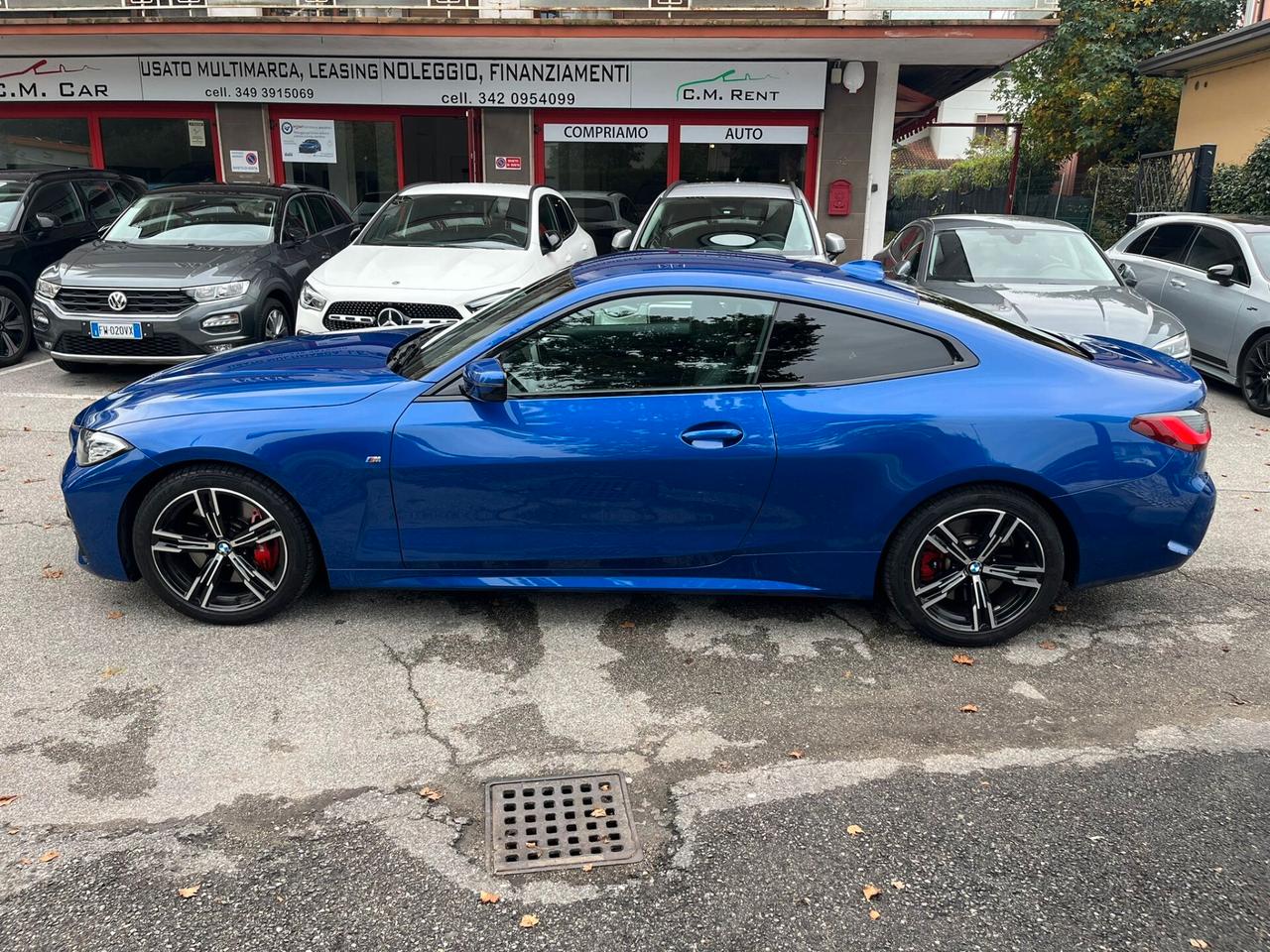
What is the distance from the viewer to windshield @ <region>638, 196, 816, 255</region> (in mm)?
9289

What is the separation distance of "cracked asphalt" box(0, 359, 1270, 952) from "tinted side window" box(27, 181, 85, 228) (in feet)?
22.2

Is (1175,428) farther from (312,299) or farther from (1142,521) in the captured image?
(312,299)

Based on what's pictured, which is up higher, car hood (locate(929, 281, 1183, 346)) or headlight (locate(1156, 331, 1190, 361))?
car hood (locate(929, 281, 1183, 346))

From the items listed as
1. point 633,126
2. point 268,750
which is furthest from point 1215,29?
point 268,750

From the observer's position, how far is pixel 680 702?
375 centimetres

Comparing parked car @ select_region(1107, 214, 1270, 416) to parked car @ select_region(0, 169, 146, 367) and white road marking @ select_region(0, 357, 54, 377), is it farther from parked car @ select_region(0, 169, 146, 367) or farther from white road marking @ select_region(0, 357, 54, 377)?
parked car @ select_region(0, 169, 146, 367)

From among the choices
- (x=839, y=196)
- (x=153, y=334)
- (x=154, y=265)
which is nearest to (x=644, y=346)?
(x=153, y=334)

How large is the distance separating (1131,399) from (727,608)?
1870 mm

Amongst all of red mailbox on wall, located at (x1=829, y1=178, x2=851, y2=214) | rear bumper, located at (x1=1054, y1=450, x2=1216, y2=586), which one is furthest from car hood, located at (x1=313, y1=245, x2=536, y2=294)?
red mailbox on wall, located at (x1=829, y1=178, x2=851, y2=214)

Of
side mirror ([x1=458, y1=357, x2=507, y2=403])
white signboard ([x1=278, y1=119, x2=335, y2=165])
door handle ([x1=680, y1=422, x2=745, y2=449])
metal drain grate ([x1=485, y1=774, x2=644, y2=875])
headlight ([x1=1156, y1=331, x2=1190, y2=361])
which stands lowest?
metal drain grate ([x1=485, y1=774, x2=644, y2=875])

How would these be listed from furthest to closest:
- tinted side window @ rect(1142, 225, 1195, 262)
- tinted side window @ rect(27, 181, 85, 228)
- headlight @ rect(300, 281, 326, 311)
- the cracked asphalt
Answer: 1. tinted side window @ rect(27, 181, 85, 228)
2. tinted side window @ rect(1142, 225, 1195, 262)
3. headlight @ rect(300, 281, 326, 311)
4. the cracked asphalt

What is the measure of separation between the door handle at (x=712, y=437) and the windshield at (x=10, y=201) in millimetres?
8728

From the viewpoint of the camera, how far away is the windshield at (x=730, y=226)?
30.5 feet

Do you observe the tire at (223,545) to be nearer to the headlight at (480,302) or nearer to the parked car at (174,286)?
the headlight at (480,302)
